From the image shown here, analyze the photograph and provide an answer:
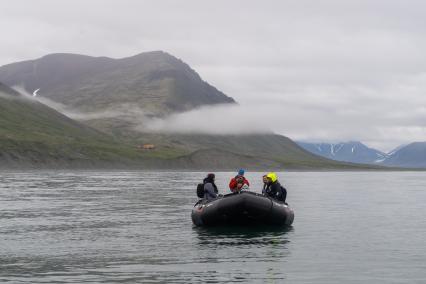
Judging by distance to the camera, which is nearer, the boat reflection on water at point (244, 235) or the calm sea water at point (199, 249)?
the calm sea water at point (199, 249)

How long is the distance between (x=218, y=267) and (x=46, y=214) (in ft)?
79.6

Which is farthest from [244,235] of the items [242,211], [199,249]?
[199,249]

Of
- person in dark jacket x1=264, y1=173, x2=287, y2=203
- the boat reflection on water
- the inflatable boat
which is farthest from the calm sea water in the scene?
person in dark jacket x1=264, y1=173, x2=287, y2=203

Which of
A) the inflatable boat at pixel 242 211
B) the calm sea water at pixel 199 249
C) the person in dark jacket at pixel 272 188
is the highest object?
the person in dark jacket at pixel 272 188

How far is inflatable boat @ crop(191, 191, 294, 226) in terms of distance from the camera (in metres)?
34.3

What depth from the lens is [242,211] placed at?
3456cm

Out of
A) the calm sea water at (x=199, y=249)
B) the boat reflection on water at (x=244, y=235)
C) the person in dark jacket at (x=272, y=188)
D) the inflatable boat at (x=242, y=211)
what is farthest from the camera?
the person in dark jacket at (x=272, y=188)

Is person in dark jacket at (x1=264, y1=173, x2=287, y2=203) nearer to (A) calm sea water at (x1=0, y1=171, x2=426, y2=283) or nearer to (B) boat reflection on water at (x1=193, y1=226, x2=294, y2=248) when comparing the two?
(B) boat reflection on water at (x1=193, y1=226, x2=294, y2=248)

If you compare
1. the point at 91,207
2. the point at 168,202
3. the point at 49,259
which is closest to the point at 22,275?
the point at 49,259

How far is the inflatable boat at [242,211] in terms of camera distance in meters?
34.3

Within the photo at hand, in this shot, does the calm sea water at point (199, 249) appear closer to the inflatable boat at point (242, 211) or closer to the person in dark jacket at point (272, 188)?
the inflatable boat at point (242, 211)

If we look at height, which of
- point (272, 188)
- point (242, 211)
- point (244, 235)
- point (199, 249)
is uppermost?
point (272, 188)

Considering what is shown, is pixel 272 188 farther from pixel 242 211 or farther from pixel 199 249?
pixel 199 249

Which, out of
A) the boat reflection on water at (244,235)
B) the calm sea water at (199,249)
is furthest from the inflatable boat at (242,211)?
the calm sea water at (199,249)
